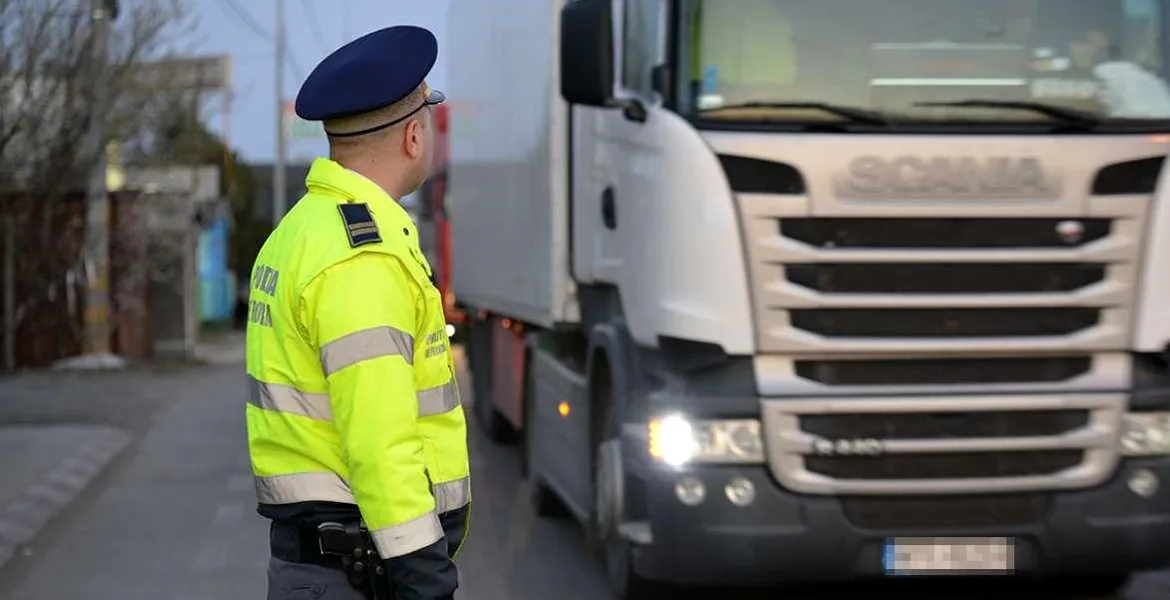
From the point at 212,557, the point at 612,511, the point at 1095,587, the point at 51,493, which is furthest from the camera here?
the point at 51,493

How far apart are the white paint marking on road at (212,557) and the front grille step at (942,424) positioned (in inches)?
144

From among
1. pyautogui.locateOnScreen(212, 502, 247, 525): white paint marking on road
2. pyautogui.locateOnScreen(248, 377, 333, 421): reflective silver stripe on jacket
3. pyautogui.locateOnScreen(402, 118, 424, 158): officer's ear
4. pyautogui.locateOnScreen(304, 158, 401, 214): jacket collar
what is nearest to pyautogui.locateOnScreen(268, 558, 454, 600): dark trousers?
pyautogui.locateOnScreen(248, 377, 333, 421): reflective silver stripe on jacket

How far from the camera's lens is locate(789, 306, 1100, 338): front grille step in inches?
245

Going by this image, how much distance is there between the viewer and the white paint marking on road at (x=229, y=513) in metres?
9.91

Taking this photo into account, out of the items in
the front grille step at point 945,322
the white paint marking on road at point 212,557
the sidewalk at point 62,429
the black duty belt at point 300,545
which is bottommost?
the sidewalk at point 62,429

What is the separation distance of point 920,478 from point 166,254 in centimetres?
1845

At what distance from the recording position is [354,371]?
3000 millimetres

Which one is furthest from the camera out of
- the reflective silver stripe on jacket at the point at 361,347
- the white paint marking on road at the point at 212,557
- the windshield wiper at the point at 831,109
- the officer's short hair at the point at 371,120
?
the white paint marking on road at the point at 212,557

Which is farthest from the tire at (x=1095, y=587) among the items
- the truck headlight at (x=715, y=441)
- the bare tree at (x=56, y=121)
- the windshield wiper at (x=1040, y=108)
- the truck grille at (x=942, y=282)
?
the bare tree at (x=56, y=121)

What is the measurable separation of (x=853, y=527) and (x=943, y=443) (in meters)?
0.47

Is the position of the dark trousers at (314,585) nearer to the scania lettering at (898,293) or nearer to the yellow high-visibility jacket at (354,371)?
the yellow high-visibility jacket at (354,371)

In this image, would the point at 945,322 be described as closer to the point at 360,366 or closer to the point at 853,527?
the point at 853,527

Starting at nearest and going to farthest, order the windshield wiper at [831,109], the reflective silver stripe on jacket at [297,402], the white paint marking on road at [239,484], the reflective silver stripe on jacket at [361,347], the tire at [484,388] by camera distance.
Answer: the reflective silver stripe on jacket at [361,347] → the reflective silver stripe on jacket at [297,402] → the windshield wiper at [831,109] → the white paint marking on road at [239,484] → the tire at [484,388]

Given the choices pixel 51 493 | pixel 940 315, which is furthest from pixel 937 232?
pixel 51 493
